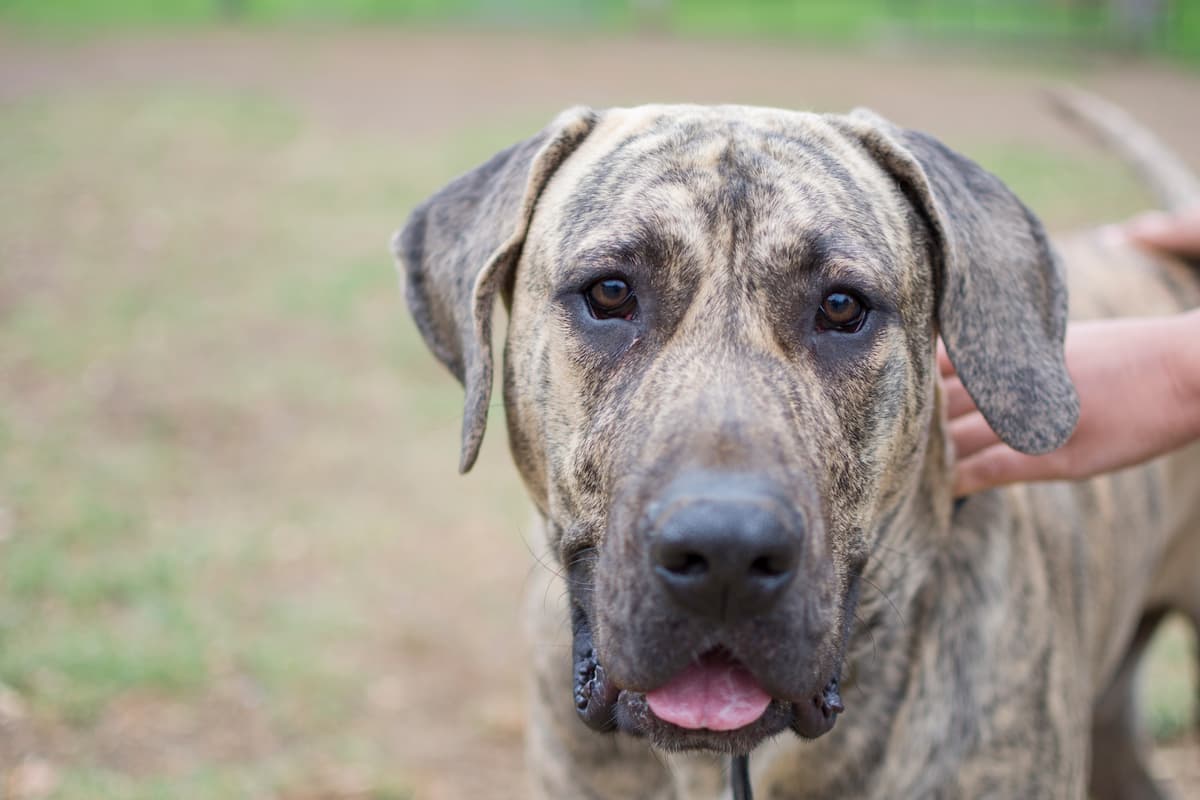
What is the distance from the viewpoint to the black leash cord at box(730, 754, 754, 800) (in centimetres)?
251

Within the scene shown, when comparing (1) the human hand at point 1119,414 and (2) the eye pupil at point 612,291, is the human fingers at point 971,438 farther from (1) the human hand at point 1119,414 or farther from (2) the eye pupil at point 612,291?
(2) the eye pupil at point 612,291

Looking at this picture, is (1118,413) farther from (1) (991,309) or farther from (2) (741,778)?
(2) (741,778)

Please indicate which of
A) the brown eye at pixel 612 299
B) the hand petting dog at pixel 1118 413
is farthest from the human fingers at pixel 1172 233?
the brown eye at pixel 612 299

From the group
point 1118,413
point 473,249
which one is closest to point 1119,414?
point 1118,413

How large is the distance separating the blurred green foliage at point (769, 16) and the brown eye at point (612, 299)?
18725 millimetres

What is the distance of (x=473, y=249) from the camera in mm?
2654

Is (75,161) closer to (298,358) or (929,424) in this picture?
(298,358)

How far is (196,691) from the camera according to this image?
14.6ft

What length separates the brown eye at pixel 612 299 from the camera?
2.41 m

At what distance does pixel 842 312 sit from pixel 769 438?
0.39 meters

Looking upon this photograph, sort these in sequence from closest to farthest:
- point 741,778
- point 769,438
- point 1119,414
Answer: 1. point 769,438
2. point 741,778
3. point 1119,414

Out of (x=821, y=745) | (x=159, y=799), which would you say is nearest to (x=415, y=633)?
(x=159, y=799)

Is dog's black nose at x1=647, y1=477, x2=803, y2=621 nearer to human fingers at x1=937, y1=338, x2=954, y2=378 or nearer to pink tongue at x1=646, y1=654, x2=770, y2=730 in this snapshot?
pink tongue at x1=646, y1=654, x2=770, y2=730

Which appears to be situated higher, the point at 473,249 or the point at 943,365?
the point at 473,249
